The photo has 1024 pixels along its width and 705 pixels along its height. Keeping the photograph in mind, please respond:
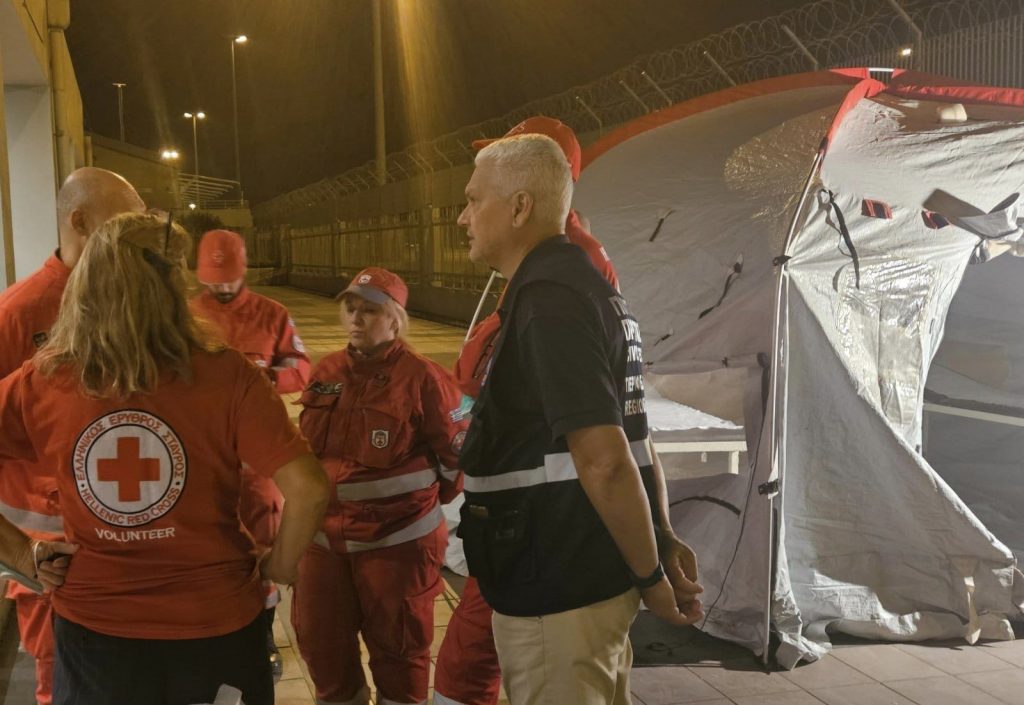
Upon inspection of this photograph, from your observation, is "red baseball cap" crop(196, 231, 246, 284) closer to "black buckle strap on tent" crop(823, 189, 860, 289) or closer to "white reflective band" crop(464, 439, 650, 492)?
"white reflective band" crop(464, 439, 650, 492)

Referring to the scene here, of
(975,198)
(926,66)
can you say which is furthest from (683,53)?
(975,198)

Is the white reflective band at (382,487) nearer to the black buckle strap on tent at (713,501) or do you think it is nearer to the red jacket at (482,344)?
the red jacket at (482,344)

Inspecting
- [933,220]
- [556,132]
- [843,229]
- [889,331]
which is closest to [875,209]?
[843,229]

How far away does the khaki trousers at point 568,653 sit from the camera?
6.98 ft

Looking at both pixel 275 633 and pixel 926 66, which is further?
pixel 926 66

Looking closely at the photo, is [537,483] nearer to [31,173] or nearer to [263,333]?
[263,333]

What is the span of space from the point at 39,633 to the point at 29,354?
2.61ft

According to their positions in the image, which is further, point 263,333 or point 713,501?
point 713,501

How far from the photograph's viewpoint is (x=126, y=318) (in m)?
1.99

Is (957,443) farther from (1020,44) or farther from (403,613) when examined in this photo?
(403,613)

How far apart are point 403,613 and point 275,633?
1.64 m

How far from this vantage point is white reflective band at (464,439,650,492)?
6.92 ft

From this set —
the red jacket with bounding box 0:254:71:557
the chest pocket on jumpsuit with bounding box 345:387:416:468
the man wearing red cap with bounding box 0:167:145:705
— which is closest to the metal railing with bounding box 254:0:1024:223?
the chest pocket on jumpsuit with bounding box 345:387:416:468

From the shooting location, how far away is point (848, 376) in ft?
14.8
